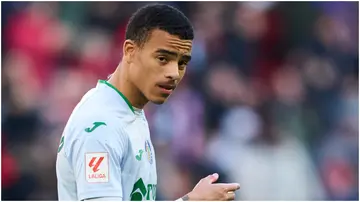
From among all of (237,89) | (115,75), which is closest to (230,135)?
(237,89)

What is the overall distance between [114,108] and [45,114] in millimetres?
5908

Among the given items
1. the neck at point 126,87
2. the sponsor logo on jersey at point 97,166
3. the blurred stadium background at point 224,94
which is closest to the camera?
the sponsor logo on jersey at point 97,166

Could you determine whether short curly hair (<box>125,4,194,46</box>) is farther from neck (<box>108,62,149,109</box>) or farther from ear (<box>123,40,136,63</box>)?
neck (<box>108,62,149,109</box>)

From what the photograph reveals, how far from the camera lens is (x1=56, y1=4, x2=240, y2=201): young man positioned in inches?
152

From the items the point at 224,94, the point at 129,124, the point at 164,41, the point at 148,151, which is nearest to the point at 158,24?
the point at 164,41

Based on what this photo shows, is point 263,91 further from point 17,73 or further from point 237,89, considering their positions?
point 17,73

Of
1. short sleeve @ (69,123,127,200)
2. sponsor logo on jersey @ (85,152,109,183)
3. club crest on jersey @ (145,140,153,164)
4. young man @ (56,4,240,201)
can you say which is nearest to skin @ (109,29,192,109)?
young man @ (56,4,240,201)

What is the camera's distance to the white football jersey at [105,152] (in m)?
3.85

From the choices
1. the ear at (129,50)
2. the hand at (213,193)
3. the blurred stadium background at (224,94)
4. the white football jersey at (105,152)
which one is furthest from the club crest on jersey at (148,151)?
the blurred stadium background at (224,94)

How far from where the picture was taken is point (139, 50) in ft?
13.7

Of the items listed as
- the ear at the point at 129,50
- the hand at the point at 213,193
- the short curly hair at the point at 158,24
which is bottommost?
the hand at the point at 213,193

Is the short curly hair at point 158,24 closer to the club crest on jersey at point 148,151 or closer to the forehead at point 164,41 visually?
the forehead at point 164,41

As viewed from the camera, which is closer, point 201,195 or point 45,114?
point 201,195

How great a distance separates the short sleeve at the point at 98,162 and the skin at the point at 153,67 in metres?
0.35
